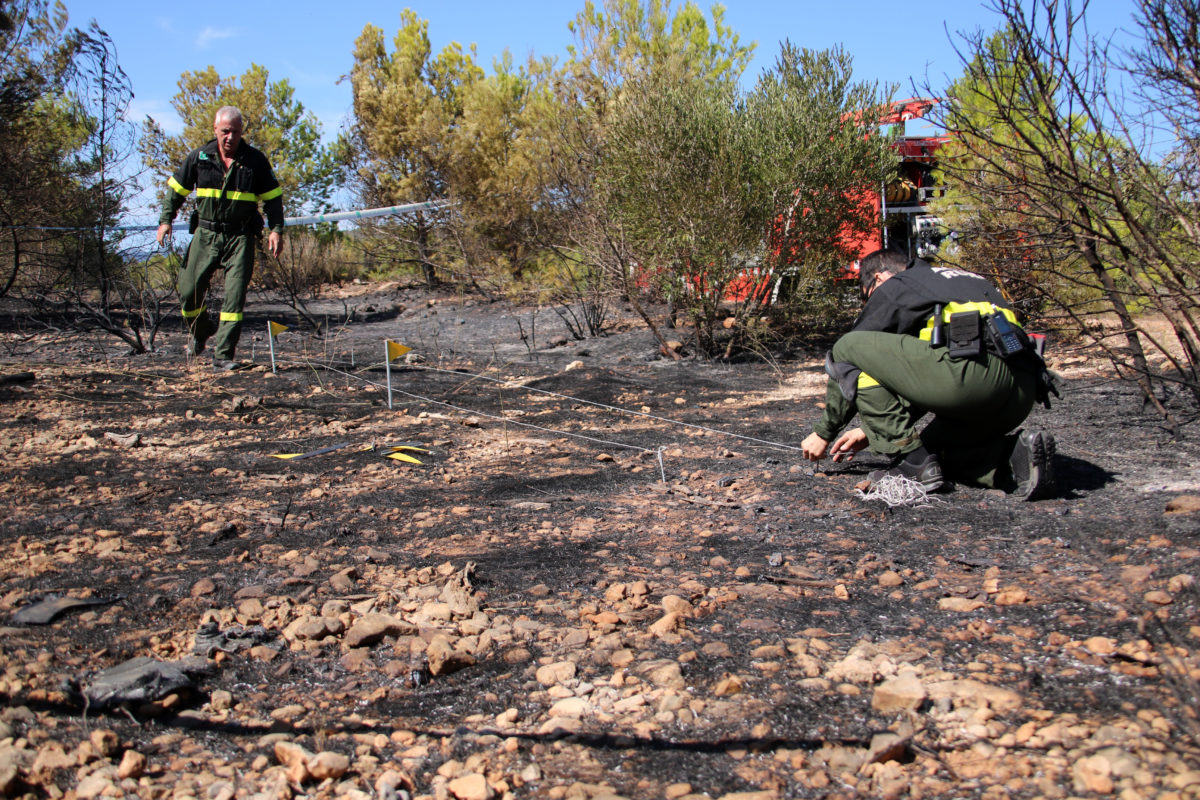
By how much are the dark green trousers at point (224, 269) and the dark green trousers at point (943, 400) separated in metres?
4.25

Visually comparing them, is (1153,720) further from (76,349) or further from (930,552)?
(76,349)

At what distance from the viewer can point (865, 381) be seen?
138 inches

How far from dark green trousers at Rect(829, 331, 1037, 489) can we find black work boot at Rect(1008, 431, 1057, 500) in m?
0.15

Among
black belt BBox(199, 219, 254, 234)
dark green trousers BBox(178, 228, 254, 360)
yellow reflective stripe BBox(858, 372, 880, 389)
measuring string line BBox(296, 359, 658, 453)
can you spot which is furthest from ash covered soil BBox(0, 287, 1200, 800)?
black belt BBox(199, 219, 254, 234)

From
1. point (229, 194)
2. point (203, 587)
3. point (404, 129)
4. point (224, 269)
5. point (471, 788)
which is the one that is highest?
point (404, 129)

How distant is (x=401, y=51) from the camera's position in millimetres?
16844

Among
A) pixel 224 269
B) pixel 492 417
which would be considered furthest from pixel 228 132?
pixel 492 417

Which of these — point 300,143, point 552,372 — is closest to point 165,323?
point 552,372

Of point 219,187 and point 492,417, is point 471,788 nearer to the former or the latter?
point 492,417

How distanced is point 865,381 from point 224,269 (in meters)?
4.53

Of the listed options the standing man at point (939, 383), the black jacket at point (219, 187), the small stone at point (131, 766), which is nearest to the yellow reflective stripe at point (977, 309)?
the standing man at point (939, 383)

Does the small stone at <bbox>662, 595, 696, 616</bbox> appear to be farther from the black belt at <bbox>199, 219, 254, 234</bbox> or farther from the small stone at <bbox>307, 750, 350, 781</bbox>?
the black belt at <bbox>199, 219, 254, 234</bbox>

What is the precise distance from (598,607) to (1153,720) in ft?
4.37

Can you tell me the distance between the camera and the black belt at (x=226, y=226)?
597 cm
